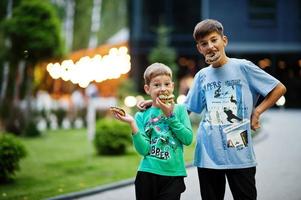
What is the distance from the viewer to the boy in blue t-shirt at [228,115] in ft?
12.8

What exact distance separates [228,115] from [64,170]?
6.69 m

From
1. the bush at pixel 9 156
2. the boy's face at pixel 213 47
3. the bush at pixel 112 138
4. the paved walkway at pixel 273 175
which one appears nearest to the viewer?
the boy's face at pixel 213 47

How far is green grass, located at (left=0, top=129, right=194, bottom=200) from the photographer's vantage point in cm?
793

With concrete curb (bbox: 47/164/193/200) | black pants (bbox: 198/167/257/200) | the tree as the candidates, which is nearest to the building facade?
the tree

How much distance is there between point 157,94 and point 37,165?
773 cm

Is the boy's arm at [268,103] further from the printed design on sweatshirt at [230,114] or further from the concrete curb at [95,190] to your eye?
the concrete curb at [95,190]

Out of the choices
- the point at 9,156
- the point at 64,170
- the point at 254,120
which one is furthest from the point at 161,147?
the point at 64,170

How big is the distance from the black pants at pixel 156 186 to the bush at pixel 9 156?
17.4 ft

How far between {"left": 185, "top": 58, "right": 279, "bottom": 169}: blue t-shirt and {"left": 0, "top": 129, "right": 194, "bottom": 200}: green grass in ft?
13.0

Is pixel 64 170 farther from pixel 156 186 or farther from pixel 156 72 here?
pixel 156 72

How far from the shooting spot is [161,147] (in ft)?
12.7

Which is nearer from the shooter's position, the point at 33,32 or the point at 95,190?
the point at 95,190

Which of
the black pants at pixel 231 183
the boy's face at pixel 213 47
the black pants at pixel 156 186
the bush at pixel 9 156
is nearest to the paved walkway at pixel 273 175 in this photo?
the bush at pixel 9 156

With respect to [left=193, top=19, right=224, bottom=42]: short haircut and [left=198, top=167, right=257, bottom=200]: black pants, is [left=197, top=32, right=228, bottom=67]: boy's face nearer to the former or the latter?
[left=193, top=19, right=224, bottom=42]: short haircut
